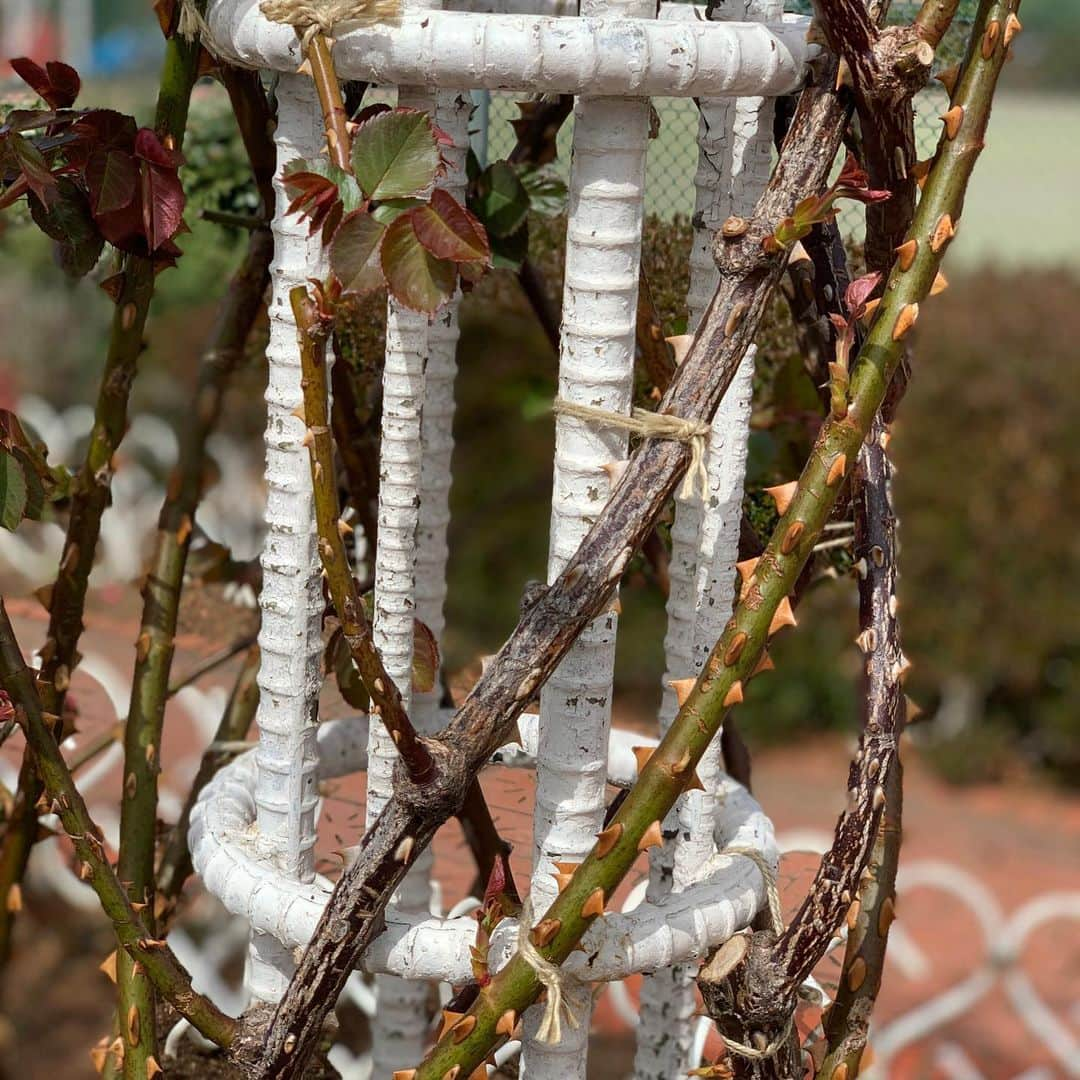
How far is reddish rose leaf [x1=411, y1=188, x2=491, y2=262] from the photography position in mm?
535

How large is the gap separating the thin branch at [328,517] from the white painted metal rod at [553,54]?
0.12m

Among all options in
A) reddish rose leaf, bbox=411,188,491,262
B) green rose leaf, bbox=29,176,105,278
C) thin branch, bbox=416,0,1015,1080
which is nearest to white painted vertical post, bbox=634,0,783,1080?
thin branch, bbox=416,0,1015,1080

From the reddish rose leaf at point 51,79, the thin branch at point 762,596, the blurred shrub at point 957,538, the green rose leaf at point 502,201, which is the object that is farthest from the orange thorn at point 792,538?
the blurred shrub at point 957,538

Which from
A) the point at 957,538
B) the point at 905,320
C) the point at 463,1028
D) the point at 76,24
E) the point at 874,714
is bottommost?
the point at 957,538

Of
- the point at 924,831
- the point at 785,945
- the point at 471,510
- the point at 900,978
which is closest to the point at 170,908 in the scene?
the point at 785,945

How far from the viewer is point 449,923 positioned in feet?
2.32

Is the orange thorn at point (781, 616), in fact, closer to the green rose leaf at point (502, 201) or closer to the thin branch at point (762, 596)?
the thin branch at point (762, 596)

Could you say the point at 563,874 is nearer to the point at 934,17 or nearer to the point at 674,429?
the point at 674,429

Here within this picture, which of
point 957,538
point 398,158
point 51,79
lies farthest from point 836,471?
point 957,538

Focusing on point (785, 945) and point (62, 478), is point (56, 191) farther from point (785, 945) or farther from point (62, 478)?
point (785, 945)

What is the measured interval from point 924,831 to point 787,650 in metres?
0.49

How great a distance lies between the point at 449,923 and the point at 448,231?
1.15 ft

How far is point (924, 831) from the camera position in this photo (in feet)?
9.75

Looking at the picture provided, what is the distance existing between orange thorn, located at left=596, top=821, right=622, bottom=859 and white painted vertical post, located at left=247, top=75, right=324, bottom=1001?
177 mm
